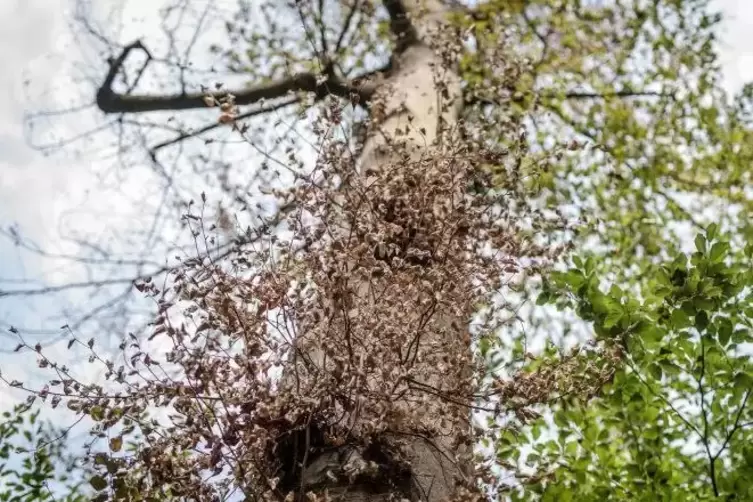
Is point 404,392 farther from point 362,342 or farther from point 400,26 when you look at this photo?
point 400,26

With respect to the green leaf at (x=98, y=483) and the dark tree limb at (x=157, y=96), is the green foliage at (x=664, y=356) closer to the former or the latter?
the green leaf at (x=98, y=483)

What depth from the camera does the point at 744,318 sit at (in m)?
2.26

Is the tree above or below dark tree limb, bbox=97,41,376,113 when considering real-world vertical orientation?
below

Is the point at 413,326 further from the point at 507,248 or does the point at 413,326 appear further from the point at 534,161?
the point at 534,161

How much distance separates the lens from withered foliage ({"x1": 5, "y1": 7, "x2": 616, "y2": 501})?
1549mm

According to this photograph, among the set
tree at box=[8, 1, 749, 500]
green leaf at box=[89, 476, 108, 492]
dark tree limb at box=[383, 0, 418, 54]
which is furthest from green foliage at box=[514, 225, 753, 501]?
dark tree limb at box=[383, 0, 418, 54]

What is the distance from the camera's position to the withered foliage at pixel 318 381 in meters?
1.55

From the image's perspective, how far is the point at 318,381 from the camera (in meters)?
1.63

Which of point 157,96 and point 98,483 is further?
point 157,96

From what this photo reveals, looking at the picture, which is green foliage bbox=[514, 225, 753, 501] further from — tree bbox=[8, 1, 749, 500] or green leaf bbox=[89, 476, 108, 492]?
green leaf bbox=[89, 476, 108, 492]

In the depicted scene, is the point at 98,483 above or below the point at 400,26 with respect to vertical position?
below

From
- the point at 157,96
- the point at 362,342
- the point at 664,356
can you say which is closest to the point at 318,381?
the point at 362,342

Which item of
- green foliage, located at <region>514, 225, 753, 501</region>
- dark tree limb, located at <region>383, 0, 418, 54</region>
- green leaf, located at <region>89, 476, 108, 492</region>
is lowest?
green leaf, located at <region>89, 476, 108, 492</region>

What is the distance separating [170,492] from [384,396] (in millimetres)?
556
